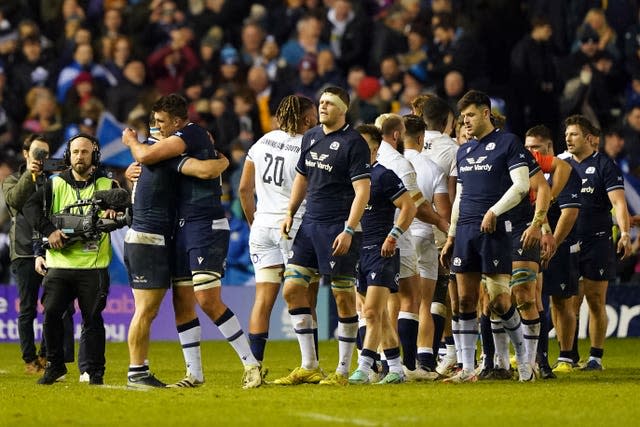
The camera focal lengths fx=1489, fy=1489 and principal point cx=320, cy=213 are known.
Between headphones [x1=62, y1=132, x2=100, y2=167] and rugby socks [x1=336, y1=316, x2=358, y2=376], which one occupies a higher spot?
headphones [x1=62, y1=132, x2=100, y2=167]

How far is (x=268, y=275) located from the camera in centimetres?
1366

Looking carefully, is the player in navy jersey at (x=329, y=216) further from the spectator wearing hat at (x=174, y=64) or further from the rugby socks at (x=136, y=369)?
the spectator wearing hat at (x=174, y=64)

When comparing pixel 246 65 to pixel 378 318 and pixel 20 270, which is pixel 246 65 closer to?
pixel 20 270

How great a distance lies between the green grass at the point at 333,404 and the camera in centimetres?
1020

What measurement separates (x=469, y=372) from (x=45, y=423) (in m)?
4.39

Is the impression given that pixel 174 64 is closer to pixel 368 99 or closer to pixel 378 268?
pixel 368 99

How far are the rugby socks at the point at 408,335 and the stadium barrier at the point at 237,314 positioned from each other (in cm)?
696

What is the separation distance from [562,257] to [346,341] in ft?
11.3

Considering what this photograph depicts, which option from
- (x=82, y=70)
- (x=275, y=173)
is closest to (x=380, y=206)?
(x=275, y=173)

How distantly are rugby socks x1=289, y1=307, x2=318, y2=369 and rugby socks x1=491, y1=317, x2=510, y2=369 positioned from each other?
5.35ft

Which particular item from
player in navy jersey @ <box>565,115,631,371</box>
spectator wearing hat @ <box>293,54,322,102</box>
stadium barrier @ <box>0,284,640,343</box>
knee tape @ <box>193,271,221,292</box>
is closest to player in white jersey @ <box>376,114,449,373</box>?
knee tape @ <box>193,271,221,292</box>

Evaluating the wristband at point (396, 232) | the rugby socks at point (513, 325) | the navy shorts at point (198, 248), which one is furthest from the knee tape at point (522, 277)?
the navy shorts at point (198, 248)

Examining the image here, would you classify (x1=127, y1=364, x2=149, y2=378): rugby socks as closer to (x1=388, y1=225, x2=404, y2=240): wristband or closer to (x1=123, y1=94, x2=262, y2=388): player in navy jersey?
(x1=123, y1=94, x2=262, y2=388): player in navy jersey

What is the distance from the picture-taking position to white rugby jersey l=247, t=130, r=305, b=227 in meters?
13.7
